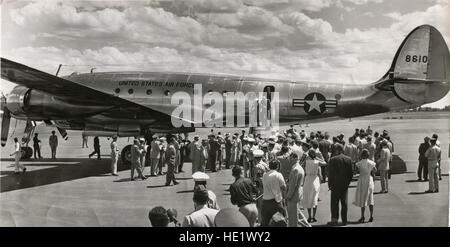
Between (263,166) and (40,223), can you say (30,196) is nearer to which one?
(40,223)

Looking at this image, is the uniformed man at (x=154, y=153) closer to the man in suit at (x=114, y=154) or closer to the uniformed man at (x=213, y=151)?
the man in suit at (x=114, y=154)

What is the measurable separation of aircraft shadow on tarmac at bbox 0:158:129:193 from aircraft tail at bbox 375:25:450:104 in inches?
447

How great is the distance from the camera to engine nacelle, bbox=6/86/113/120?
1548 centimetres

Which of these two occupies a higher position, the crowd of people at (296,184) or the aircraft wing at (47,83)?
the aircraft wing at (47,83)

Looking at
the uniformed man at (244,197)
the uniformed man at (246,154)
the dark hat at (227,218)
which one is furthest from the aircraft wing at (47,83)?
the dark hat at (227,218)

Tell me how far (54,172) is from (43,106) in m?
2.72

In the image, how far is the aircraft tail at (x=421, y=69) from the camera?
15070 mm

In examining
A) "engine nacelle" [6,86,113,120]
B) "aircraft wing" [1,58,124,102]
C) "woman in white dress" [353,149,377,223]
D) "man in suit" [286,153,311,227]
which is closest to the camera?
"man in suit" [286,153,311,227]

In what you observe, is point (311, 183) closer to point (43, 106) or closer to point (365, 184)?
point (365, 184)


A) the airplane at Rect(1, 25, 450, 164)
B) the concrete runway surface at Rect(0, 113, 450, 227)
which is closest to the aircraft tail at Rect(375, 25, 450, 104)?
the airplane at Rect(1, 25, 450, 164)

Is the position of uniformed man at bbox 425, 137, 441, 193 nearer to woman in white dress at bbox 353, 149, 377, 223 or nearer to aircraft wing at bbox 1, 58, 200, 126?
woman in white dress at bbox 353, 149, 377, 223

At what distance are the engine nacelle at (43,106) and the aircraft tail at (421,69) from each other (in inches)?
443

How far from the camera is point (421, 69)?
51.3 feet
